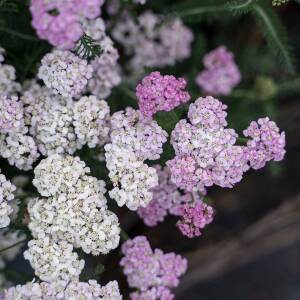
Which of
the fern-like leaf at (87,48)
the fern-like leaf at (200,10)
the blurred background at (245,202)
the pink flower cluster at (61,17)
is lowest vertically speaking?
the blurred background at (245,202)

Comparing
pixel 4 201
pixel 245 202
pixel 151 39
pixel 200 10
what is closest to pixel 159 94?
pixel 4 201

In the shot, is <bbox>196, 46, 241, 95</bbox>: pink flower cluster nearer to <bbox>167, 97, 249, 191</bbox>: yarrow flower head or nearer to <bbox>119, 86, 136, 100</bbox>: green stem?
<bbox>119, 86, 136, 100</bbox>: green stem

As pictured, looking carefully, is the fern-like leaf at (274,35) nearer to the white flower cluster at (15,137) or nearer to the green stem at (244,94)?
the green stem at (244,94)

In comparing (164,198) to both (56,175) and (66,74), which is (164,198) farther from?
(66,74)

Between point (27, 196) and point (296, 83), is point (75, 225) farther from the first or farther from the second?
point (296, 83)

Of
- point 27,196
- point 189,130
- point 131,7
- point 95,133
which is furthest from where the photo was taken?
point 131,7

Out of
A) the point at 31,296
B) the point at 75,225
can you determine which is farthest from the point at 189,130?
the point at 31,296

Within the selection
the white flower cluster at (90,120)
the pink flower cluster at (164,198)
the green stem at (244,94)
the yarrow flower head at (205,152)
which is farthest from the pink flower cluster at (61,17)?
the green stem at (244,94)
